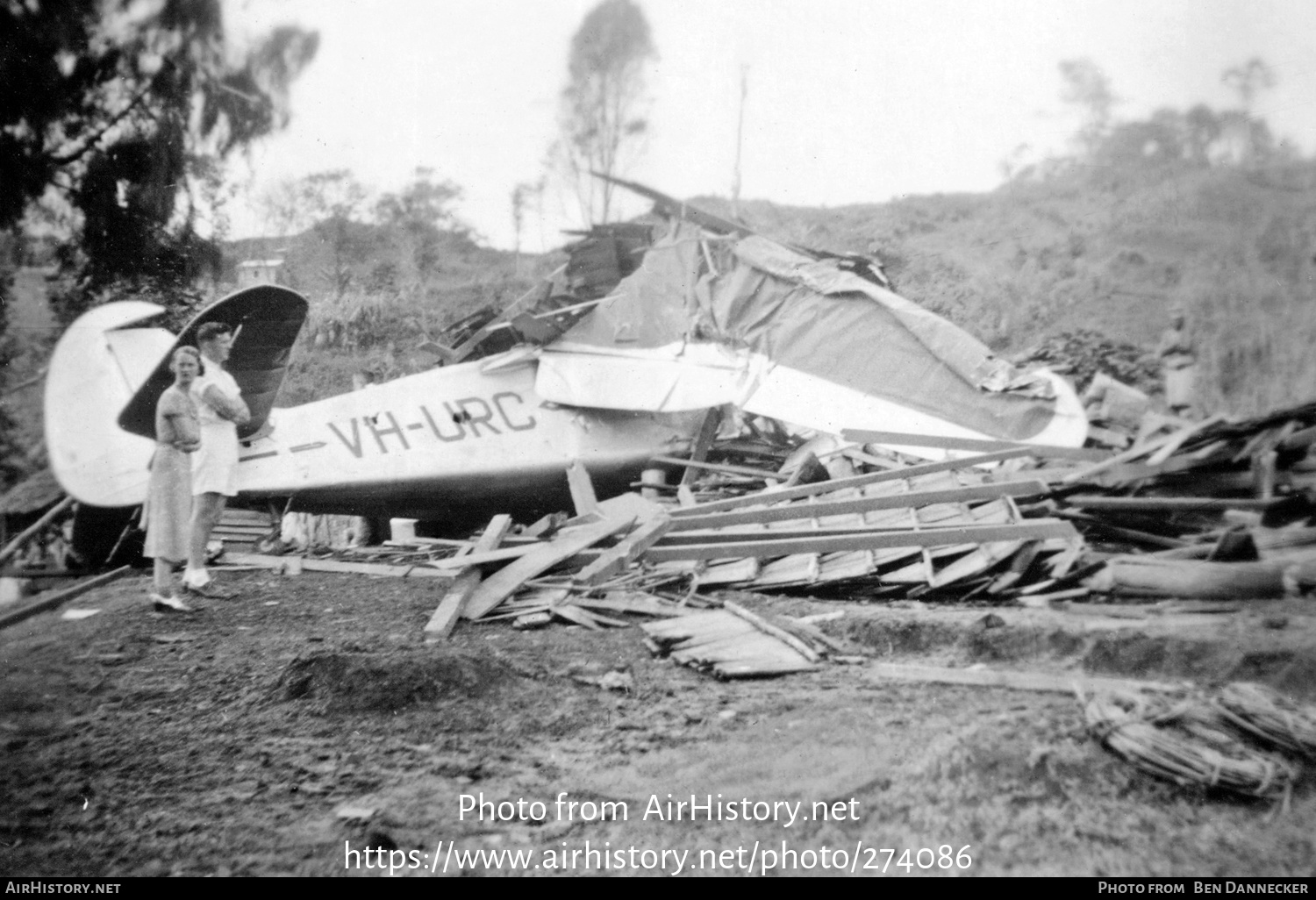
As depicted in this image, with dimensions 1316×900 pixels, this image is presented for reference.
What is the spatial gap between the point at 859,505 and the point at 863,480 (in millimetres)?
627

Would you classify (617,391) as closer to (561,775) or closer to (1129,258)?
(1129,258)

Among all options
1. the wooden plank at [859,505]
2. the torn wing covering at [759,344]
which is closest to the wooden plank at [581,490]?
the torn wing covering at [759,344]

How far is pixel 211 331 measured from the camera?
4.89 meters

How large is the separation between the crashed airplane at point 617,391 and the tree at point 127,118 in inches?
68.2

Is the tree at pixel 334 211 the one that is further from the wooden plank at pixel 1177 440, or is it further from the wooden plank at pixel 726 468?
the wooden plank at pixel 1177 440

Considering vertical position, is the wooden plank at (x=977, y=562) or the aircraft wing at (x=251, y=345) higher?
the aircraft wing at (x=251, y=345)

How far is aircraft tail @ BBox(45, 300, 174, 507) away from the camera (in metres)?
5.40

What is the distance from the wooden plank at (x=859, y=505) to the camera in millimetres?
4910

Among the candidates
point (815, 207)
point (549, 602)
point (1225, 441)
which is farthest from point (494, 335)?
point (815, 207)

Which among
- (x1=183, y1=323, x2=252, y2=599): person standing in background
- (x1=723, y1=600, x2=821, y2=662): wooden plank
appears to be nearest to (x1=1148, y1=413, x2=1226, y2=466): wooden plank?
(x1=723, y1=600, x2=821, y2=662): wooden plank

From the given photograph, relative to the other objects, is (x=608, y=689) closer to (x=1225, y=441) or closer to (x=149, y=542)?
(x=149, y=542)

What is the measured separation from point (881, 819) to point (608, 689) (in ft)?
4.93

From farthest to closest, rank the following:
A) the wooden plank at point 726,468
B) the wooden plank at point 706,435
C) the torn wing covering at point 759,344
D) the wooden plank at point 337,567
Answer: the wooden plank at point 706,435
the wooden plank at point 726,468
the torn wing covering at point 759,344
the wooden plank at point 337,567

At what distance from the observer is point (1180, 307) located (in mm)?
4715
